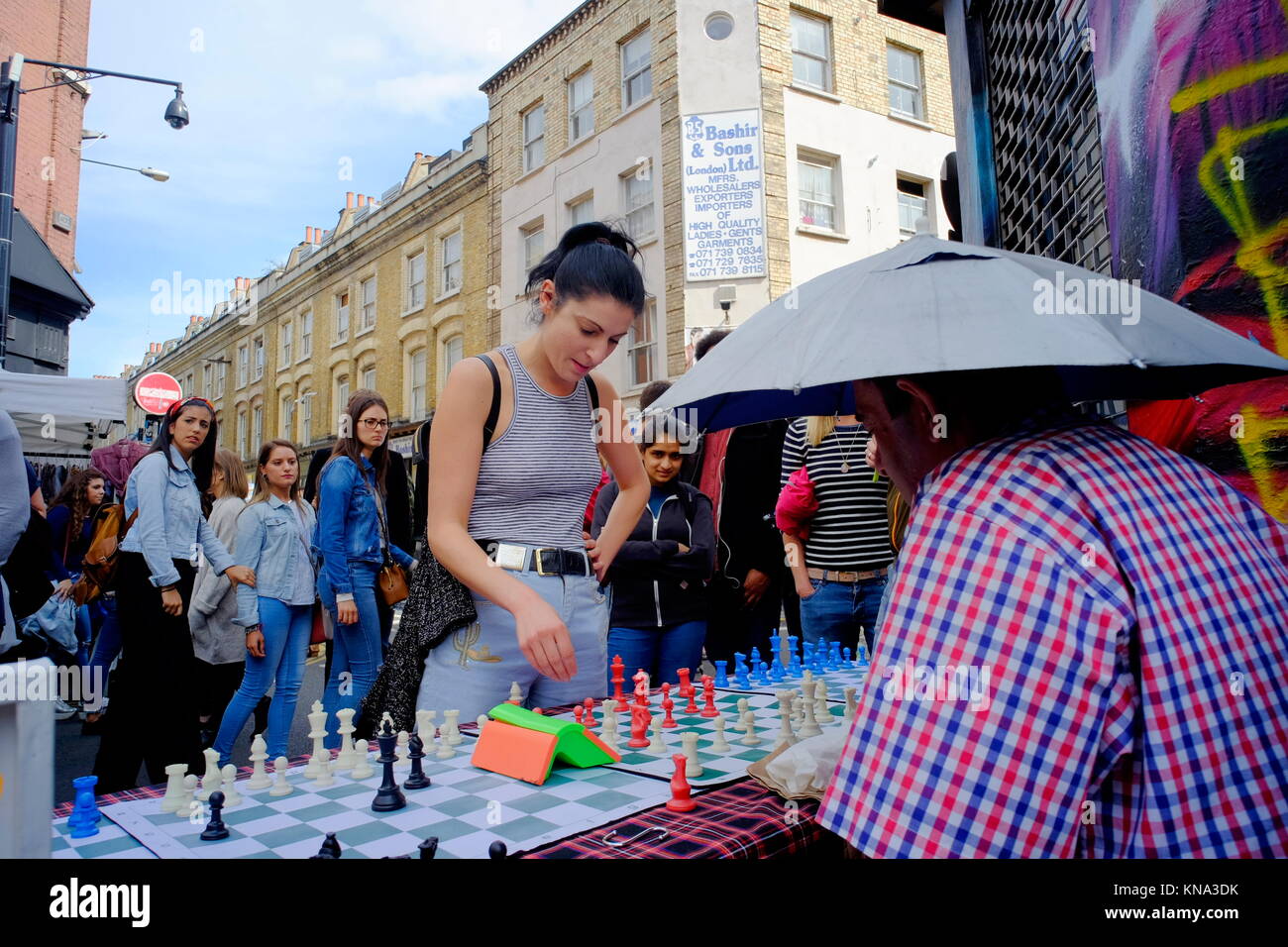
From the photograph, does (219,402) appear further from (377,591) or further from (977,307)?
(977,307)

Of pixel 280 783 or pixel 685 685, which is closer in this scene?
pixel 280 783

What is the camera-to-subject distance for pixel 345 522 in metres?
5.46

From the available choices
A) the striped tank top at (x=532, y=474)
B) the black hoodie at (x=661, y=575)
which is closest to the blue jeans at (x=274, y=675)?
the black hoodie at (x=661, y=575)

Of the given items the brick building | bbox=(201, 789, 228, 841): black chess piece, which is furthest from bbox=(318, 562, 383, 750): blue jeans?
the brick building

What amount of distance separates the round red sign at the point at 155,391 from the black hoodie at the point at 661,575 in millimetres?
12884

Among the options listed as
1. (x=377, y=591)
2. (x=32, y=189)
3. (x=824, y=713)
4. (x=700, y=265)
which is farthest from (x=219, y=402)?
(x=824, y=713)

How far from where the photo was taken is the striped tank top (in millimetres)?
2207

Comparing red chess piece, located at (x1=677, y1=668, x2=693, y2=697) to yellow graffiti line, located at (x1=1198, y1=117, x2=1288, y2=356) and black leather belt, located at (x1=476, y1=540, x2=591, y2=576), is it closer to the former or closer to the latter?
black leather belt, located at (x1=476, y1=540, x2=591, y2=576)

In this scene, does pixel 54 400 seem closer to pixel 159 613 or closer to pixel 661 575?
pixel 159 613

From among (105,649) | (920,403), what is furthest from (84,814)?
(105,649)

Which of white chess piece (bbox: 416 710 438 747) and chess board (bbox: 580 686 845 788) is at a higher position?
white chess piece (bbox: 416 710 438 747)

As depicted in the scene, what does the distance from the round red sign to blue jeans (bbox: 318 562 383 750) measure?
34.9 ft

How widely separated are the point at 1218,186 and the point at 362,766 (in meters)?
2.95
